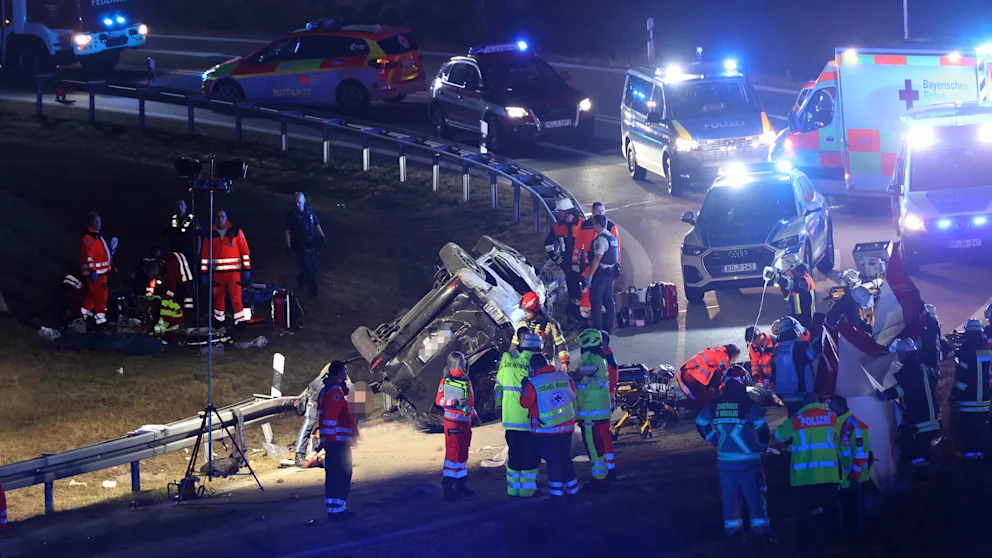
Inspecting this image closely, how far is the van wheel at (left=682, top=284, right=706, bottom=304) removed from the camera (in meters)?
17.3

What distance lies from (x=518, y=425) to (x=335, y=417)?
1533mm

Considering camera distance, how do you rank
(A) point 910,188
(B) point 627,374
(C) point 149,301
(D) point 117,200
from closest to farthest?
1. (B) point 627,374
2. (C) point 149,301
3. (A) point 910,188
4. (D) point 117,200

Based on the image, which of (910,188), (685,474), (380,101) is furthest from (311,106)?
(685,474)

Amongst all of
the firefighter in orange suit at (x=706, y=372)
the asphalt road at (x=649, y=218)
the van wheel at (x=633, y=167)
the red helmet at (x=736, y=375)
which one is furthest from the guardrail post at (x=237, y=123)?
the red helmet at (x=736, y=375)

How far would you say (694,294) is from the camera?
17391 mm

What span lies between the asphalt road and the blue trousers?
526 cm

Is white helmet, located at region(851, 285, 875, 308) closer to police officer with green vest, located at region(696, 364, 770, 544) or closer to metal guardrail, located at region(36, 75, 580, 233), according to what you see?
police officer with green vest, located at region(696, 364, 770, 544)

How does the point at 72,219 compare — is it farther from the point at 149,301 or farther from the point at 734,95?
the point at 734,95

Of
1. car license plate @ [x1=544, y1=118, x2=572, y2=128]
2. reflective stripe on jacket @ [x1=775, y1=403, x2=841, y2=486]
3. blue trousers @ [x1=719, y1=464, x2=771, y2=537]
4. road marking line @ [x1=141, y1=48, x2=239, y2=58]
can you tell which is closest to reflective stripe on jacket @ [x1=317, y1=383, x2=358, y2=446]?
blue trousers @ [x1=719, y1=464, x2=771, y2=537]

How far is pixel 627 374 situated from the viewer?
45.1ft

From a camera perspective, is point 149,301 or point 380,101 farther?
point 380,101

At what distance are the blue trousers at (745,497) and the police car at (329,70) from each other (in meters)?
17.7

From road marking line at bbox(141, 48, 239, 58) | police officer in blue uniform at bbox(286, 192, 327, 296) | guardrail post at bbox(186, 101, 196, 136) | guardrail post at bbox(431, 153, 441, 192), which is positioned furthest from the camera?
road marking line at bbox(141, 48, 239, 58)

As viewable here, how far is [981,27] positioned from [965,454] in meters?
28.0
